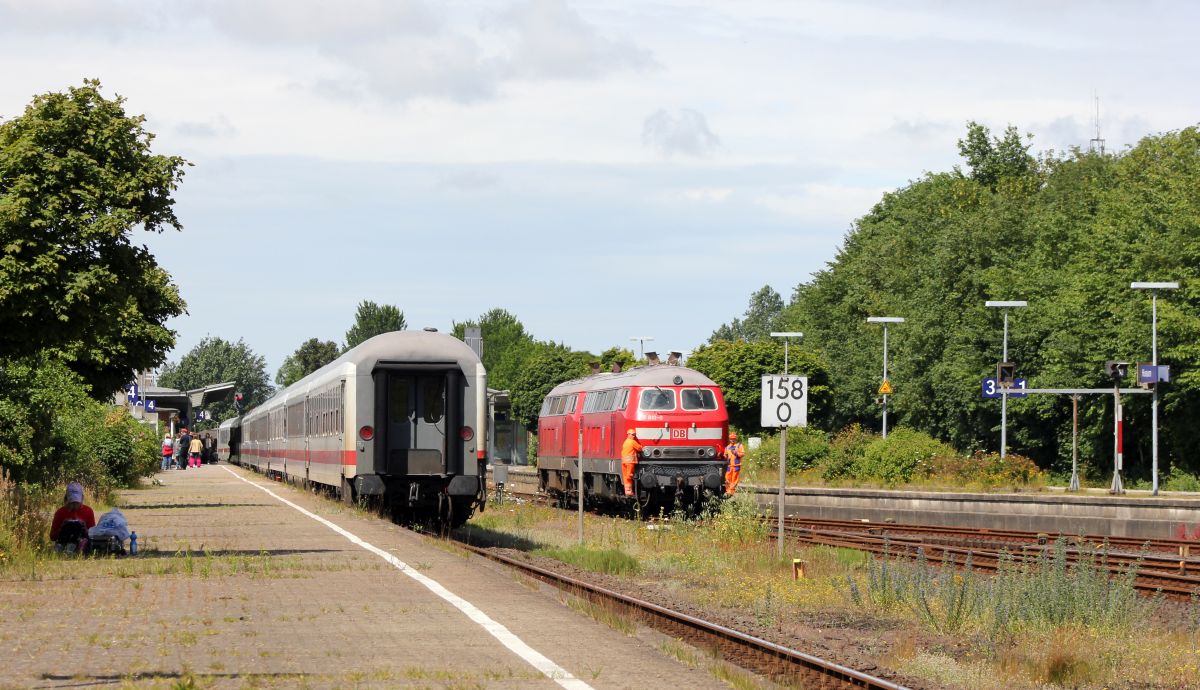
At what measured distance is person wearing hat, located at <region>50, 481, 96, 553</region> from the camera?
19391 millimetres

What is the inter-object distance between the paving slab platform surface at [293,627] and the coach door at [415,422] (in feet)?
17.8

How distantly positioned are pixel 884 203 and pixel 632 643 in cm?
9187

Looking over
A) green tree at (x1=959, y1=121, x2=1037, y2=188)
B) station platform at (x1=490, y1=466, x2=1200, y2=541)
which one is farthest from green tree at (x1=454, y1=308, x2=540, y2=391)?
station platform at (x1=490, y1=466, x2=1200, y2=541)

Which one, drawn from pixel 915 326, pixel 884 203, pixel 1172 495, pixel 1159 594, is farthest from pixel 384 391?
pixel 884 203

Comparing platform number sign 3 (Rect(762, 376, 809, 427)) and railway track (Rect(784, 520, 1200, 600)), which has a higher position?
platform number sign 3 (Rect(762, 376, 809, 427))

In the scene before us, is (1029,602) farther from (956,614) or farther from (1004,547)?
(1004,547)

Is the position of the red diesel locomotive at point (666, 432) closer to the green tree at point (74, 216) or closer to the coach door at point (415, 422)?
the coach door at point (415, 422)

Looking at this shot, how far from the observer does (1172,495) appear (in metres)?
42.2

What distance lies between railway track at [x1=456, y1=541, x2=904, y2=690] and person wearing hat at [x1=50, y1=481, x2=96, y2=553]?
646cm

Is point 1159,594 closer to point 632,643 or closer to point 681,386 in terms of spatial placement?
point 632,643

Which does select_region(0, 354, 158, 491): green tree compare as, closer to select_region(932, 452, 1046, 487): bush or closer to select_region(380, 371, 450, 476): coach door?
select_region(380, 371, 450, 476): coach door

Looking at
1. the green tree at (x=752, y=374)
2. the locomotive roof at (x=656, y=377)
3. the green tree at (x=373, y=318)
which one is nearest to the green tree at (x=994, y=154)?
the green tree at (x=752, y=374)

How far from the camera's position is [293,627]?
498 inches

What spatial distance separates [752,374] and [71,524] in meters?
61.3
